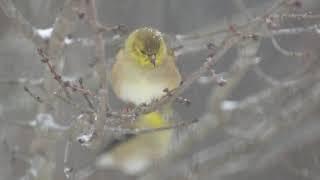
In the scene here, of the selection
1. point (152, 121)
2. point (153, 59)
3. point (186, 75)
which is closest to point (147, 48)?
point (153, 59)

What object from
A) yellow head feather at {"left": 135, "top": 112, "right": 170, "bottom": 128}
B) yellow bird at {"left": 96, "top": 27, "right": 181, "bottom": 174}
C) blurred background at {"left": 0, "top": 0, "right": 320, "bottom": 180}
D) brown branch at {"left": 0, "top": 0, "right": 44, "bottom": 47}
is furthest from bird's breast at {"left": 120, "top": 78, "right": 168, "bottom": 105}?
brown branch at {"left": 0, "top": 0, "right": 44, "bottom": 47}

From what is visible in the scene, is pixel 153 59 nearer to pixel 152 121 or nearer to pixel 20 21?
pixel 152 121

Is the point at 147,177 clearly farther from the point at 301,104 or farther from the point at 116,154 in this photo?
the point at 301,104

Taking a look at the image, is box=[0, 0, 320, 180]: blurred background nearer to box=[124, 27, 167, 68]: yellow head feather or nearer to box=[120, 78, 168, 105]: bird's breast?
box=[120, 78, 168, 105]: bird's breast

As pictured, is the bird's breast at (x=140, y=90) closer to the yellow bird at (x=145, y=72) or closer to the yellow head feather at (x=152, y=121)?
the yellow bird at (x=145, y=72)

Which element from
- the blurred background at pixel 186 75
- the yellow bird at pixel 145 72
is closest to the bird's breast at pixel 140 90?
the yellow bird at pixel 145 72
